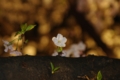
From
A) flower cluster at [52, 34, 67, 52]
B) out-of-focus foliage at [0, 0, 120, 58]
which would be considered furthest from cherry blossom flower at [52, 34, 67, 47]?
Answer: out-of-focus foliage at [0, 0, 120, 58]

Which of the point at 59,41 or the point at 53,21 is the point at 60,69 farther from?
the point at 53,21

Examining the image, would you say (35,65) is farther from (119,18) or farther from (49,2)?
(119,18)

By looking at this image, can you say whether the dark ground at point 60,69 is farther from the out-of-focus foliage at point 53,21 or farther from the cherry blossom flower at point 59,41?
the out-of-focus foliage at point 53,21

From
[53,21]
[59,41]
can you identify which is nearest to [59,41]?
[59,41]

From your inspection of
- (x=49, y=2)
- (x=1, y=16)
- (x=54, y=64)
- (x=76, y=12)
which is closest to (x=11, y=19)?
(x=1, y=16)

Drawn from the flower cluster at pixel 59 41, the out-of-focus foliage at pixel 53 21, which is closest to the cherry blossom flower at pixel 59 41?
the flower cluster at pixel 59 41
